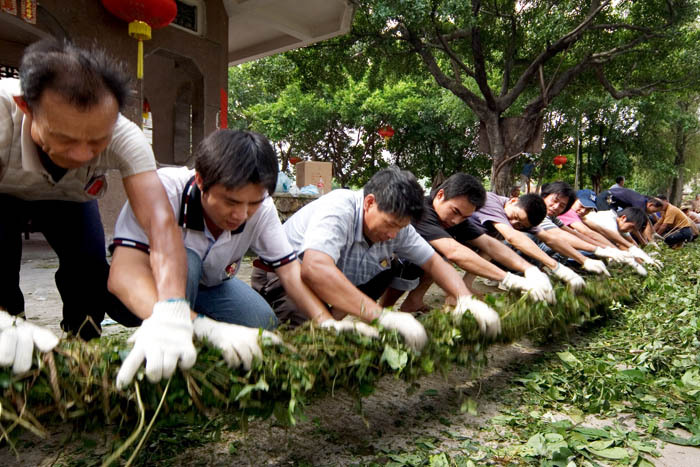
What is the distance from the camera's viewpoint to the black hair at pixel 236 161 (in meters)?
1.84

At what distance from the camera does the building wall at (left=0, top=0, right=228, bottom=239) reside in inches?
236

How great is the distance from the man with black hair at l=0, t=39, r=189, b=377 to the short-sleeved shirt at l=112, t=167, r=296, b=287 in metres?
0.14

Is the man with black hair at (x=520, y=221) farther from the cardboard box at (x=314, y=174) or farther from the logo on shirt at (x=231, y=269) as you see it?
the cardboard box at (x=314, y=174)

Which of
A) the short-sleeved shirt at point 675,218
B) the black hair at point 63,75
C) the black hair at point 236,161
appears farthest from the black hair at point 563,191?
the short-sleeved shirt at point 675,218

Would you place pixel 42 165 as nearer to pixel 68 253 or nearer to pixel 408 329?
pixel 68 253

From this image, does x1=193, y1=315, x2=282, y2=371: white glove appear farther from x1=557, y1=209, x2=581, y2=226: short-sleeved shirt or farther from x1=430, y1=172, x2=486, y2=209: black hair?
x1=557, y1=209, x2=581, y2=226: short-sleeved shirt

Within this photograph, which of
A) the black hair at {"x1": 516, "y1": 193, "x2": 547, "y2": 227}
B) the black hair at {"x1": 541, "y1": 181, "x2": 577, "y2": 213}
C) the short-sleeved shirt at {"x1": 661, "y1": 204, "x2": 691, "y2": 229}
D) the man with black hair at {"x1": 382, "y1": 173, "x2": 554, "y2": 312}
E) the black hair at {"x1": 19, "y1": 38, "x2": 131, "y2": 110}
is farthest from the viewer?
the short-sleeved shirt at {"x1": 661, "y1": 204, "x2": 691, "y2": 229}

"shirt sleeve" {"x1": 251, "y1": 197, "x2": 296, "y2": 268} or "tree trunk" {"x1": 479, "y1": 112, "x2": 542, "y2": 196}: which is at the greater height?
"tree trunk" {"x1": 479, "y1": 112, "x2": 542, "y2": 196}

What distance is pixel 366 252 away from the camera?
2.94 metres

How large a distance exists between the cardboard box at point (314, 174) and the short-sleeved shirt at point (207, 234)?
680cm

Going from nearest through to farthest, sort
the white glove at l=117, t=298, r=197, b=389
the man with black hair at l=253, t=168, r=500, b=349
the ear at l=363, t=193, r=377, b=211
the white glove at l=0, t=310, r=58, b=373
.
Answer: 1. the white glove at l=0, t=310, r=58, b=373
2. the white glove at l=117, t=298, r=197, b=389
3. the man with black hair at l=253, t=168, r=500, b=349
4. the ear at l=363, t=193, r=377, b=211

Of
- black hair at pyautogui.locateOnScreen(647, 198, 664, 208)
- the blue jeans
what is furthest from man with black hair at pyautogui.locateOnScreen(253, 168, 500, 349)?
black hair at pyautogui.locateOnScreen(647, 198, 664, 208)

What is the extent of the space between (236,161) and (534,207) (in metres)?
3.26

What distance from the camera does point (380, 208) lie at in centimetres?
258
